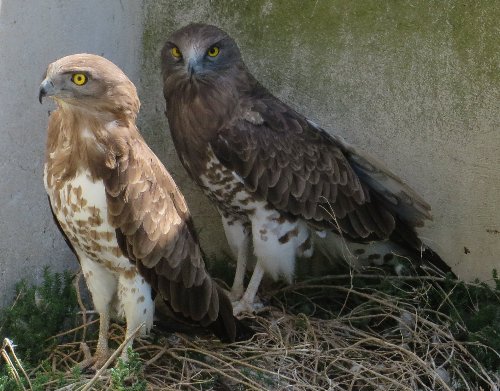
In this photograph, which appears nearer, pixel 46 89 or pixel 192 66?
pixel 46 89

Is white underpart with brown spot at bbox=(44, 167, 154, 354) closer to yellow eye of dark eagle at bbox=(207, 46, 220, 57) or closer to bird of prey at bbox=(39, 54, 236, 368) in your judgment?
bird of prey at bbox=(39, 54, 236, 368)

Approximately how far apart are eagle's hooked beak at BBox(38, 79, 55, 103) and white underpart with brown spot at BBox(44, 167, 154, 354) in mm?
408

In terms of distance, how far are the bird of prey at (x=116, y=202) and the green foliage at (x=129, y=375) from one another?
189 millimetres

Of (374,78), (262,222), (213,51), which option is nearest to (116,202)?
(262,222)

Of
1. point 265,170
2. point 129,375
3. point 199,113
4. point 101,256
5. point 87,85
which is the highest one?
point 87,85

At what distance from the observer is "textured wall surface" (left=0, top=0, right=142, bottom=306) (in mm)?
4805

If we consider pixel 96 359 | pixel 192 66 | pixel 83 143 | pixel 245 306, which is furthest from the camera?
pixel 245 306

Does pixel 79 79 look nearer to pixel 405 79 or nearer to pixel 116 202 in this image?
pixel 116 202

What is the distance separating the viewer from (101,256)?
181 inches

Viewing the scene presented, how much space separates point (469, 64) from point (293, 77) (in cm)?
107

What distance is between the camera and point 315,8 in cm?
575

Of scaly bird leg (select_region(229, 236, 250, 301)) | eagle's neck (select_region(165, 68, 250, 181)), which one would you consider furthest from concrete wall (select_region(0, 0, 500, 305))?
scaly bird leg (select_region(229, 236, 250, 301))

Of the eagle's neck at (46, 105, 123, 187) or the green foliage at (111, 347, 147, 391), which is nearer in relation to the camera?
the green foliage at (111, 347, 147, 391)

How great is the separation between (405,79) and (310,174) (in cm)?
82
